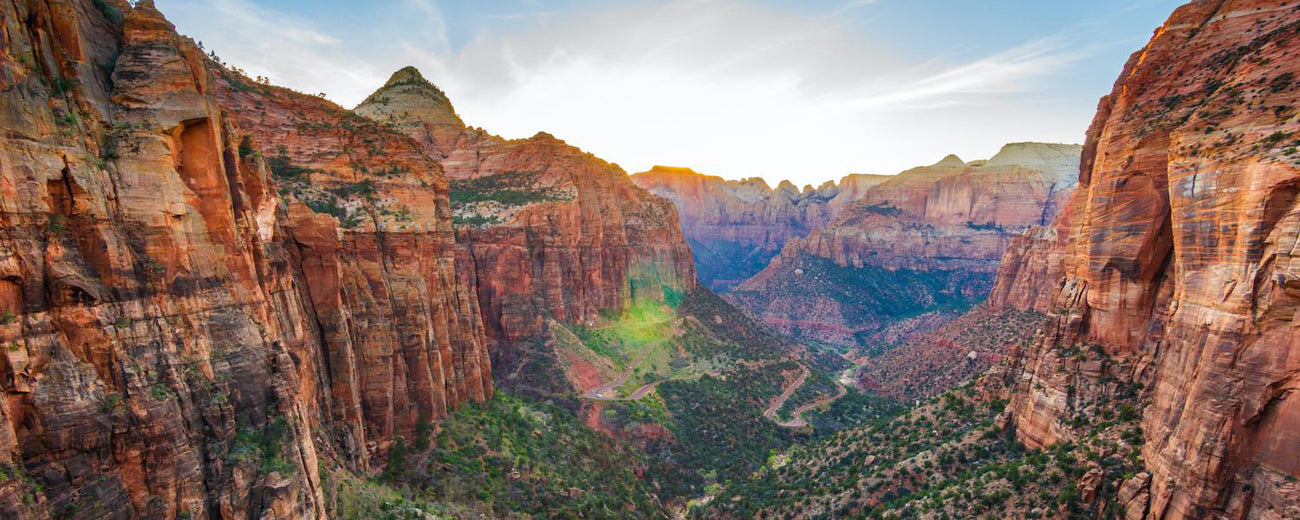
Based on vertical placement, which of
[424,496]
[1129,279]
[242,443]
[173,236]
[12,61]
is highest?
[12,61]

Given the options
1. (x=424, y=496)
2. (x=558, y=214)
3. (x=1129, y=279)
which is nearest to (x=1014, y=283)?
(x=1129, y=279)

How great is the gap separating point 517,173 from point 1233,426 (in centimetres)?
8239

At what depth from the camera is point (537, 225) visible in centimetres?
8094

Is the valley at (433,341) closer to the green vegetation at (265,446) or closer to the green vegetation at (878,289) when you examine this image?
the green vegetation at (265,446)

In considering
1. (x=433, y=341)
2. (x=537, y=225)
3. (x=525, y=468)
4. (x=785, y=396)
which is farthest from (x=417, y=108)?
(x=785, y=396)

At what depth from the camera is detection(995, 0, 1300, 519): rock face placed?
2248 centimetres

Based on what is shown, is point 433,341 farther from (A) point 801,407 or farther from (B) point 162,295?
(A) point 801,407

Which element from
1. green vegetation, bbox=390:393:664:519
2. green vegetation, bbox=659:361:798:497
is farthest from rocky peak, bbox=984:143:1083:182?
green vegetation, bbox=390:393:664:519

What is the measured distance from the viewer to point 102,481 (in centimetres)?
1927

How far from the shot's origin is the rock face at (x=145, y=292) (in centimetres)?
1784

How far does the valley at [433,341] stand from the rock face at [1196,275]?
13 centimetres

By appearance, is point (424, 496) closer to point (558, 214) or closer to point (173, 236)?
point (173, 236)

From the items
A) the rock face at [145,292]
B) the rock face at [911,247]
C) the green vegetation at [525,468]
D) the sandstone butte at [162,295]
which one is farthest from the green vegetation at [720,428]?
the rock face at [911,247]

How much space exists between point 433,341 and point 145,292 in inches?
1026
